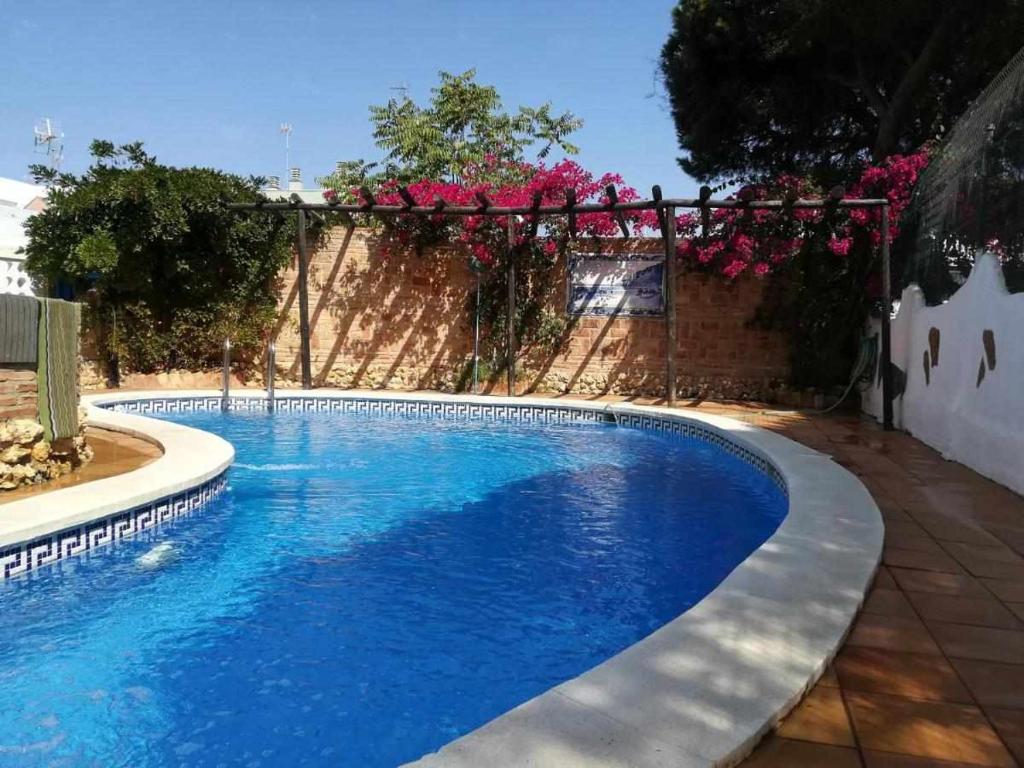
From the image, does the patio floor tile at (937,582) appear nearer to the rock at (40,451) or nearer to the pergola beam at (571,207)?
the rock at (40,451)

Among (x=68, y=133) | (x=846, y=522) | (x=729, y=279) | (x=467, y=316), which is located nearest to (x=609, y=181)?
(x=729, y=279)

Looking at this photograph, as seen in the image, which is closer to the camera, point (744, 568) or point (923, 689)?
point (923, 689)

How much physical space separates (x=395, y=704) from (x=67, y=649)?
155 centimetres

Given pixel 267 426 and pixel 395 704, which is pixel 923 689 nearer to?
pixel 395 704

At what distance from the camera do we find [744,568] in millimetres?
3113

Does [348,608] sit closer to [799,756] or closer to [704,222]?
[799,756]

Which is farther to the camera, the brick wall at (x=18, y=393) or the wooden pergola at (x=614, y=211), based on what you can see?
the wooden pergola at (x=614, y=211)

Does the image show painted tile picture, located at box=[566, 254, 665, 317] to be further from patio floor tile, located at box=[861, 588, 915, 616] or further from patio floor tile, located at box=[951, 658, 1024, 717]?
patio floor tile, located at box=[951, 658, 1024, 717]

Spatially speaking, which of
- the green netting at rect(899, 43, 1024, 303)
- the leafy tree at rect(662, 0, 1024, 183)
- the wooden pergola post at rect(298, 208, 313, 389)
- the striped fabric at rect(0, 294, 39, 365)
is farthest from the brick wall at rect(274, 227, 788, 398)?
the striped fabric at rect(0, 294, 39, 365)

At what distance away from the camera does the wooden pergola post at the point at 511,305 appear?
35.7ft

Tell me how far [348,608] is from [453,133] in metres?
18.2

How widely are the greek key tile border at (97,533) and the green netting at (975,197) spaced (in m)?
6.09

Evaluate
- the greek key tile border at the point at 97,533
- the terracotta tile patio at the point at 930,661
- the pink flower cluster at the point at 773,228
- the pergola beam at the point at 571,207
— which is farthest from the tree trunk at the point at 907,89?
the greek key tile border at the point at 97,533

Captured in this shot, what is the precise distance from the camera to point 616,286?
38.8ft
